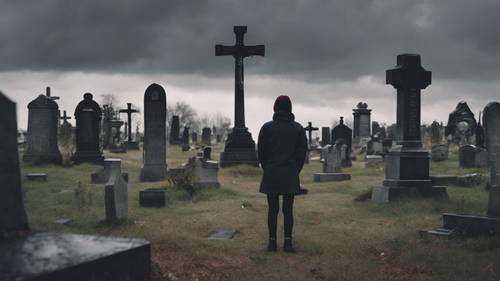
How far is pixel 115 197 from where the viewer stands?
9719mm

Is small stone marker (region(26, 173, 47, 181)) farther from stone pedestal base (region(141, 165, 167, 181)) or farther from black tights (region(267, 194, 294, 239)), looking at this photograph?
black tights (region(267, 194, 294, 239))

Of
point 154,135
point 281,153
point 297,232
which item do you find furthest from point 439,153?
point 281,153

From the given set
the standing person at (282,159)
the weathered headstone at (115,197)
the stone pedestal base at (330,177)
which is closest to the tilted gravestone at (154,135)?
the stone pedestal base at (330,177)

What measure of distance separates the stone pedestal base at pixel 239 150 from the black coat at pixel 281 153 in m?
14.5

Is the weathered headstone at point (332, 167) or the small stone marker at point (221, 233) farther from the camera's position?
the weathered headstone at point (332, 167)

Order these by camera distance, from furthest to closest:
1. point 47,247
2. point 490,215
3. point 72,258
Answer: point 490,215, point 47,247, point 72,258

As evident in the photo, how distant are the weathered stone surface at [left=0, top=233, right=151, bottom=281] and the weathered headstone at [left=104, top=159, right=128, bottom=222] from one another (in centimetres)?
542

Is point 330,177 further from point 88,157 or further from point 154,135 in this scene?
point 88,157

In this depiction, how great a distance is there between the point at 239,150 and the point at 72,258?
62.4ft

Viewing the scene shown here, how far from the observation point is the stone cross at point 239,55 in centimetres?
2283

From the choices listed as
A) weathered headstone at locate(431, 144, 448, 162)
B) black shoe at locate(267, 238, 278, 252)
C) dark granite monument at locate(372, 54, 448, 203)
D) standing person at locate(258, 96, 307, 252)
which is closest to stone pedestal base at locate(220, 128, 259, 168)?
weathered headstone at locate(431, 144, 448, 162)

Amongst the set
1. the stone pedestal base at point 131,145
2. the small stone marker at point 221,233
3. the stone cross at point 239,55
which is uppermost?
the stone cross at point 239,55

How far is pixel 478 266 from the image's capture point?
6.61m

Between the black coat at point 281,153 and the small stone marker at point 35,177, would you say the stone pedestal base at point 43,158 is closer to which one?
the small stone marker at point 35,177
